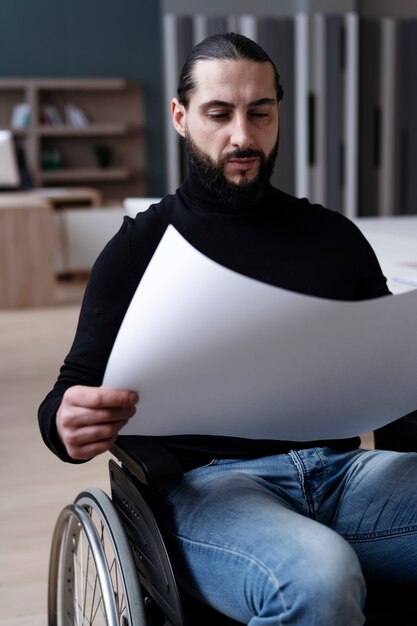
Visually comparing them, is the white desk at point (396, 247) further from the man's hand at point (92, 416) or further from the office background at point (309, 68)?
the office background at point (309, 68)

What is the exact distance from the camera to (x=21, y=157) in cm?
698

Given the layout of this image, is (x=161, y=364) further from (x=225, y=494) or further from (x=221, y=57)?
(x=221, y=57)

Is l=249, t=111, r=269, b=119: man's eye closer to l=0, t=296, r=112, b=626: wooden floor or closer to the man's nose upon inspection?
the man's nose

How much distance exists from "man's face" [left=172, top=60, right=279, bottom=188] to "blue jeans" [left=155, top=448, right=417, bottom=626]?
1.37ft

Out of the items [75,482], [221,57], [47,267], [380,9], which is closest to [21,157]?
[47,267]

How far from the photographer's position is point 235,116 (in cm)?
121

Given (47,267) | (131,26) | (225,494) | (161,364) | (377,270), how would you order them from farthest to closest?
(131,26) → (47,267) → (377,270) → (225,494) → (161,364)

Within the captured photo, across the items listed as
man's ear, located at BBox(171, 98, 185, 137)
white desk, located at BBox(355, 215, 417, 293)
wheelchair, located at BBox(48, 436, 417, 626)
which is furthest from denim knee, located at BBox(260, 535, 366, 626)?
white desk, located at BBox(355, 215, 417, 293)

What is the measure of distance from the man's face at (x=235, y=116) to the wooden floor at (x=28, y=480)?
3.90ft

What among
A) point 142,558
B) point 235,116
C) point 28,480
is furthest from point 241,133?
point 28,480

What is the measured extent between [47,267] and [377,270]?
471 cm

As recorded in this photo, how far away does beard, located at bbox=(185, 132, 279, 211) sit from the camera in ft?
4.05

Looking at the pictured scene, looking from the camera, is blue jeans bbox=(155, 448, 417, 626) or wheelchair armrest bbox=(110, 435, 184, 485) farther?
wheelchair armrest bbox=(110, 435, 184, 485)

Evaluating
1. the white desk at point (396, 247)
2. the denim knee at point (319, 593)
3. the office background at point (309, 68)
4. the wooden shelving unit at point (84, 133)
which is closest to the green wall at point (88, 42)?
the office background at point (309, 68)
